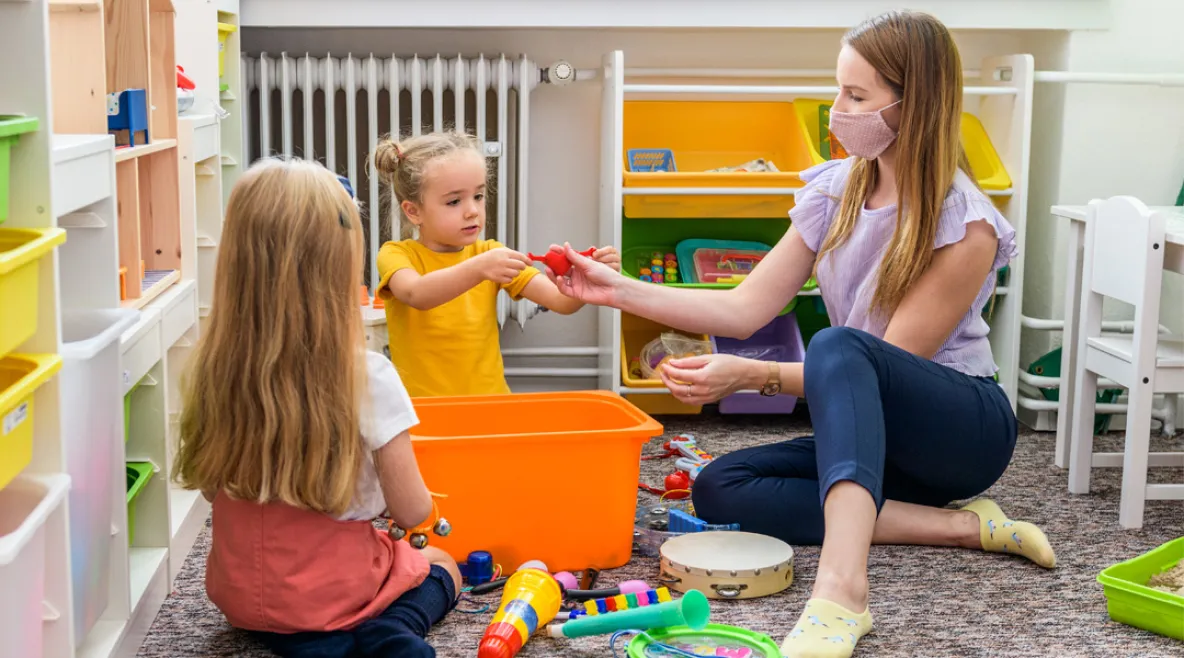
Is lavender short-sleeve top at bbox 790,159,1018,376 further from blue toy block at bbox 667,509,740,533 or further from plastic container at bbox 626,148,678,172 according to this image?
plastic container at bbox 626,148,678,172

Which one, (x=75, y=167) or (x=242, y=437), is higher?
(x=75, y=167)

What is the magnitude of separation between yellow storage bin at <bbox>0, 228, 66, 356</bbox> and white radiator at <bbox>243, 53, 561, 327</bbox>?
1.65 m

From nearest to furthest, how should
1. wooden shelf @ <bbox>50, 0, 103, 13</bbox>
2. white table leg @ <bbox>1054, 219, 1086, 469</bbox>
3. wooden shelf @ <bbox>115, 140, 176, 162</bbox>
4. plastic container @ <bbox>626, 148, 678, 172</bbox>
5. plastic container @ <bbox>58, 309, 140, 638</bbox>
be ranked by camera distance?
plastic container @ <bbox>58, 309, 140, 638</bbox>
wooden shelf @ <bbox>50, 0, 103, 13</bbox>
wooden shelf @ <bbox>115, 140, 176, 162</bbox>
white table leg @ <bbox>1054, 219, 1086, 469</bbox>
plastic container @ <bbox>626, 148, 678, 172</bbox>

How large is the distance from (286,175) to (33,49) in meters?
0.29

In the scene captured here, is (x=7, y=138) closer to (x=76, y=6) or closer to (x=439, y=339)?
(x=76, y=6)

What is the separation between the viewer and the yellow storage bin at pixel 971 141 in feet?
8.85

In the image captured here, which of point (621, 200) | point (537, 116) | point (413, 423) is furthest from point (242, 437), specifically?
point (537, 116)

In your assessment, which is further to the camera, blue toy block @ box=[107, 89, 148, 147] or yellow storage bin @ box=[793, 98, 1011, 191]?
yellow storage bin @ box=[793, 98, 1011, 191]

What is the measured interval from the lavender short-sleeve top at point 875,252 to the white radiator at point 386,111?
106 centimetres

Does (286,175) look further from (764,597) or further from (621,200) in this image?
(621,200)

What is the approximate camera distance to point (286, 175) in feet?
4.33

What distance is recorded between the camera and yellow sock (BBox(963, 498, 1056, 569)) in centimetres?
179

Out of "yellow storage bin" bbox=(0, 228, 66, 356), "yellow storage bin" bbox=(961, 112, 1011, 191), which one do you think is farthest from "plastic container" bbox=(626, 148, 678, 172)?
"yellow storage bin" bbox=(0, 228, 66, 356)

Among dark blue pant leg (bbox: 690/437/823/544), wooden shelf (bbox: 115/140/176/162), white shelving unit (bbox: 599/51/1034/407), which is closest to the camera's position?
wooden shelf (bbox: 115/140/176/162)
